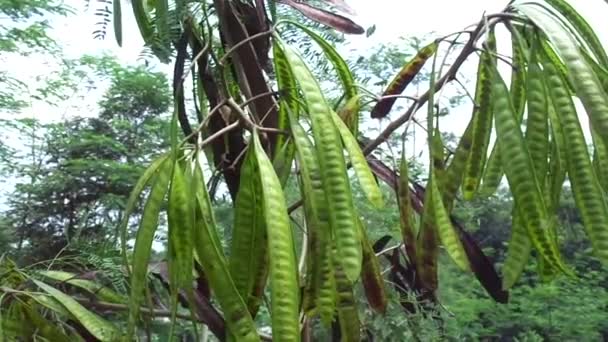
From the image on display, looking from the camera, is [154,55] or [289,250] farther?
Result: [154,55]

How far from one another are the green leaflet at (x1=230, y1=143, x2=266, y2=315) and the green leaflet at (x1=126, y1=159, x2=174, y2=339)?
0.19 ft

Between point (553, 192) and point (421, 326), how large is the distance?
358 mm

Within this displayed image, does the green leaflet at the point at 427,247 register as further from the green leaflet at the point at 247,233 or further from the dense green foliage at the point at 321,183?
the green leaflet at the point at 247,233

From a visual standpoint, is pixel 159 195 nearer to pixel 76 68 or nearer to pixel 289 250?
pixel 289 250

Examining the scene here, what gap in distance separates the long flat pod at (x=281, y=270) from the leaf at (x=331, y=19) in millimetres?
288

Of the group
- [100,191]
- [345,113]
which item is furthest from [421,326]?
[100,191]

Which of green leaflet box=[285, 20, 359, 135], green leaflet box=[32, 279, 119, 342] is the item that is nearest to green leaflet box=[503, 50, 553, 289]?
green leaflet box=[285, 20, 359, 135]

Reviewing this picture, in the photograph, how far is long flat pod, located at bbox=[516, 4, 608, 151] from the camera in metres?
0.49

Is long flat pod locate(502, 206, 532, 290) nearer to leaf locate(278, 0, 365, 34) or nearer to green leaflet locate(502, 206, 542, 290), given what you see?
green leaflet locate(502, 206, 542, 290)

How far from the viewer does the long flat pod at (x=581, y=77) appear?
0.49 metres

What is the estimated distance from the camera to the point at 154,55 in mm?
915

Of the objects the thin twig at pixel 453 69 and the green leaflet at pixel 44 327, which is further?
the green leaflet at pixel 44 327

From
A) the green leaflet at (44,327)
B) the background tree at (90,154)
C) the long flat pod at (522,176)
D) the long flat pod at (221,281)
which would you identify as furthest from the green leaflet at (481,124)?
the background tree at (90,154)

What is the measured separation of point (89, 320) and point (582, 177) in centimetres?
51
